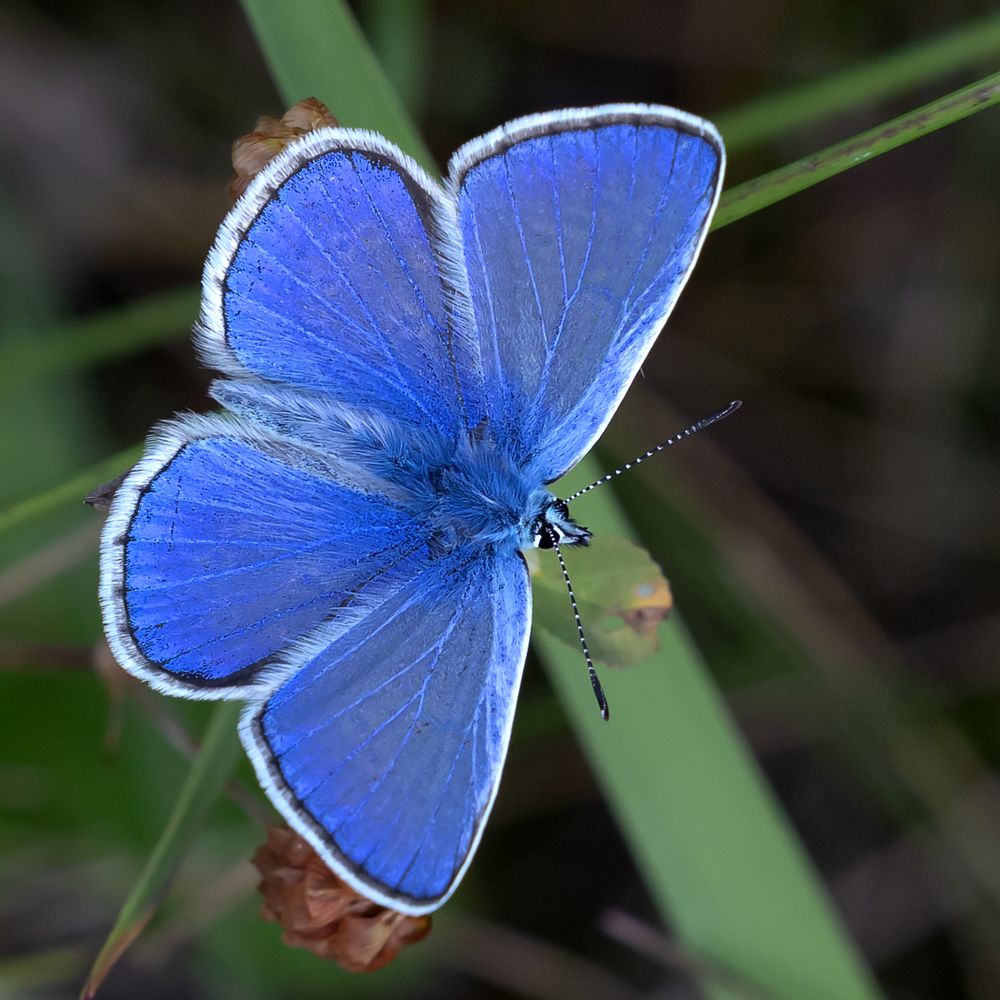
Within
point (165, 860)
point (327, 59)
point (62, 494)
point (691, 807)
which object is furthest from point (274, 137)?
point (691, 807)

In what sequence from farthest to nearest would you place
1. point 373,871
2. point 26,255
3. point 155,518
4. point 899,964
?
point 899,964 → point 26,255 → point 155,518 → point 373,871

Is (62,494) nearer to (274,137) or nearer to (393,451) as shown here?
(393,451)

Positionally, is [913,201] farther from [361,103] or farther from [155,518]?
[155,518]

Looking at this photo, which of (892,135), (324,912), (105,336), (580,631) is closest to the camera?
(892,135)

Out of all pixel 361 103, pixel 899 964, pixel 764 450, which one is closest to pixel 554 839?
pixel 899 964

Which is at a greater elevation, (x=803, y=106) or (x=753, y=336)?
(x=803, y=106)

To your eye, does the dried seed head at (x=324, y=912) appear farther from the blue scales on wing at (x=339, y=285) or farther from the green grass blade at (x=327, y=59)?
the green grass blade at (x=327, y=59)
